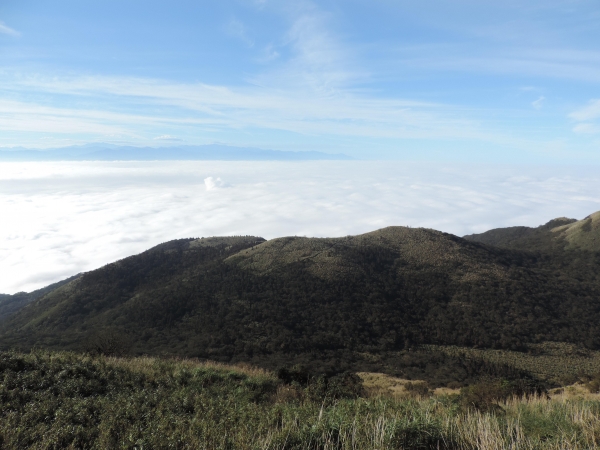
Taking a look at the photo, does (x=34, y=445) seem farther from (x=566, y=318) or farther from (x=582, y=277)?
(x=582, y=277)

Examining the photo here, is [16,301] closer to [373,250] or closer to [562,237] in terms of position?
[373,250]

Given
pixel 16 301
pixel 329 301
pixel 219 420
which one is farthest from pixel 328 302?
pixel 16 301

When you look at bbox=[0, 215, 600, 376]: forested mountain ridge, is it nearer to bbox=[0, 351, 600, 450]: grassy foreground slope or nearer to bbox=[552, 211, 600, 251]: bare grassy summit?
bbox=[552, 211, 600, 251]: bare grassy summit

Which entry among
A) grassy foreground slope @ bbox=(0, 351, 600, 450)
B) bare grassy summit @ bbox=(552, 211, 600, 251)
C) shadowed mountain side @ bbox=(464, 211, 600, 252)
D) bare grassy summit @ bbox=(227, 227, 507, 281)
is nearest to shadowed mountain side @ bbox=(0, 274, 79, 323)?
bare grassy summit @ bbox=(227, 227, 507, 281)

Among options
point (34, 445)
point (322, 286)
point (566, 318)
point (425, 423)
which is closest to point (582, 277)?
point (566, 318)

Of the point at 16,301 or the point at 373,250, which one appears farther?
the point at 16,301

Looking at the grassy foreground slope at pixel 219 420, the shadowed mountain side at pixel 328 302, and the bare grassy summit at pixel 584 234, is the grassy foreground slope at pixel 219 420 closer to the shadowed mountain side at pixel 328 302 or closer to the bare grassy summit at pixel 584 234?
the shadowed mountain side at pixel 328 302
